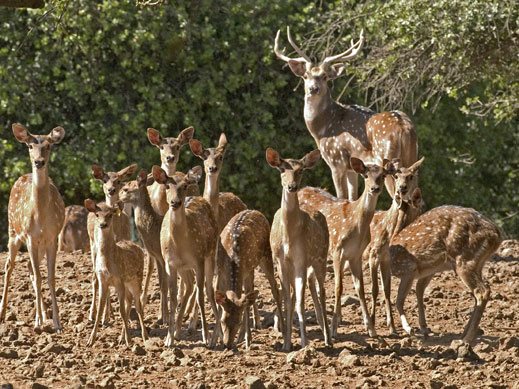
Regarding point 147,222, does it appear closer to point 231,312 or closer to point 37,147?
point 37,147

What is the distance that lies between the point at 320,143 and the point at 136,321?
359cm

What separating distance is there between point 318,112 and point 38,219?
4.11 meters

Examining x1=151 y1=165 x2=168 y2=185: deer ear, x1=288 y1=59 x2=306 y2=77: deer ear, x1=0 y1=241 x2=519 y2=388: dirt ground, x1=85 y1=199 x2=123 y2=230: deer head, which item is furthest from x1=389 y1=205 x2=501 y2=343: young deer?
x1=288 y1=59 x2=306 y2=77: deer ear

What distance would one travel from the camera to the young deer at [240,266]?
11.0 metres

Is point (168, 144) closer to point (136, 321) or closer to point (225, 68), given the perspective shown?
point (136, 321)

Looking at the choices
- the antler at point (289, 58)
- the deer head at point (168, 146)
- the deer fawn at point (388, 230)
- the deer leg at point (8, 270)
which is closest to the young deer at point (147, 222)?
the deer head at point (168, 146)

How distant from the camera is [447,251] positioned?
1187 centimetres

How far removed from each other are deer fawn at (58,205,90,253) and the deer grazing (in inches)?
146

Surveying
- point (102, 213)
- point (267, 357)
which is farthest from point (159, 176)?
point (267, 357)

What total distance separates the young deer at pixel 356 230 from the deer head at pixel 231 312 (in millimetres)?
1064

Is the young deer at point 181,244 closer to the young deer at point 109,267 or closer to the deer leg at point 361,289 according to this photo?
the young deer at point 109,267

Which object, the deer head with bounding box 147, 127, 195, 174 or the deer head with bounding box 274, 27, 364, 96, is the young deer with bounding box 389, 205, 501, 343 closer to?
the deer head with bounding box 147, 127, 195, 174

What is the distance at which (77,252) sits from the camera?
17000 millimetres

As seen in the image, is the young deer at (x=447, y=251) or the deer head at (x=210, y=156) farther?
the deer head at (x=210, y=156)
